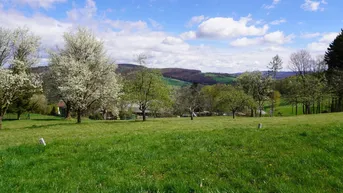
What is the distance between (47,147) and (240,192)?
8962 mm

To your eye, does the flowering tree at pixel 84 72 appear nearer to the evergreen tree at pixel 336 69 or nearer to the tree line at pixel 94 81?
the tree line at pixel 94 81

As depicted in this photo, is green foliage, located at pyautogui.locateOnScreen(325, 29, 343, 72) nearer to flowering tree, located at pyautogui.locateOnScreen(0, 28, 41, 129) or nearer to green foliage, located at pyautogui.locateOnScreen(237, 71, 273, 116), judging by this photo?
green foliage, located at pyautogui.locateOnScreen(237, 71, 273, 116)

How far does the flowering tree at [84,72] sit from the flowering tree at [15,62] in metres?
4.45

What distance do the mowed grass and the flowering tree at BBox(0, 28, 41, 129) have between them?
2418 centimetres

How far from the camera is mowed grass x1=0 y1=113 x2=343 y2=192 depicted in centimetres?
682

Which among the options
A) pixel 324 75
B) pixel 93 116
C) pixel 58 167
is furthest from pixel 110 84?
pixel 324 75

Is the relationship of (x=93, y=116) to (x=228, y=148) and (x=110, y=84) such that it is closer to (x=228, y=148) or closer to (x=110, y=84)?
(x=110, y=84)

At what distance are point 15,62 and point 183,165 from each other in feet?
106

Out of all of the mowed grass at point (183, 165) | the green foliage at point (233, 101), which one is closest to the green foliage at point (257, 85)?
the green foliage at point (233, 101)

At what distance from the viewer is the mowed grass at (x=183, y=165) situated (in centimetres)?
682

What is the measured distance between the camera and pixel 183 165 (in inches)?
335

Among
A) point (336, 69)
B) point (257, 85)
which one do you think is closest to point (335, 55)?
point (336, 69)

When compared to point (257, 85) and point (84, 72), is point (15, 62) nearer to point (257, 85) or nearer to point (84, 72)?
point (84, 72)

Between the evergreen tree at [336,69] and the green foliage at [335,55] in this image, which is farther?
the green foliage at [335,55]
